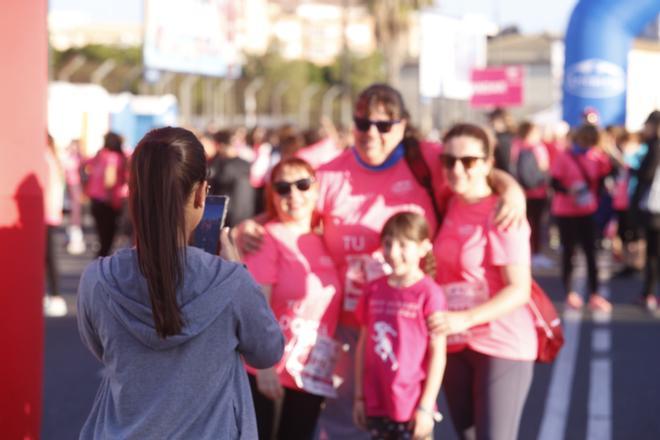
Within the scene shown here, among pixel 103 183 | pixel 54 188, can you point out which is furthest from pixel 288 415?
pixel 103 183

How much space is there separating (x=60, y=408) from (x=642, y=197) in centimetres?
678

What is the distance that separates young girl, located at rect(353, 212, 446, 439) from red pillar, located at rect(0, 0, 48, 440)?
1.22 m

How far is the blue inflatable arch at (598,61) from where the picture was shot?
17.9 metres

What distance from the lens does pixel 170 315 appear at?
3041 millimetres

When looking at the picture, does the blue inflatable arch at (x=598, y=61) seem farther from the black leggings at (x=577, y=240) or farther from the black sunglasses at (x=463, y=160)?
the black sunglasses at (x=463, y=160)

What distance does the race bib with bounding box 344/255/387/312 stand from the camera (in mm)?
5156

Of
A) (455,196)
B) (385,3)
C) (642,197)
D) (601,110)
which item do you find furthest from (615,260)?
(385,3)

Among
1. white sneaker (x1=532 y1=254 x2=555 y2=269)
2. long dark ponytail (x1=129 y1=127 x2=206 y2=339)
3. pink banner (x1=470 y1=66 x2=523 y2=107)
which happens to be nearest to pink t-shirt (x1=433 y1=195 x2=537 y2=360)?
long dark ponytail (x1=129 y1=127 x2=206 y2=339)

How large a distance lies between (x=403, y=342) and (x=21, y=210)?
144 centimetres

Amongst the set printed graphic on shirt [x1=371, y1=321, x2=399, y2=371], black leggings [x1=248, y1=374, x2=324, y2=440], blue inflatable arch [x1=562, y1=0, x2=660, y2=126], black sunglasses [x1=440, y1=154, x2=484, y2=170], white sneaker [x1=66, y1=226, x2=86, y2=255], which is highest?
blue inflatable arch [x1=562, y1=0, x2=660, y2=126]

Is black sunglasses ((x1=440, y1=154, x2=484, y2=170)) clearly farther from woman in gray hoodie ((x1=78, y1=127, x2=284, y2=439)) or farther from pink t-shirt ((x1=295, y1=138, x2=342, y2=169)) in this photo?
woman in gray hoodie ((x1=78, y1=127, x2=284, y2=439))

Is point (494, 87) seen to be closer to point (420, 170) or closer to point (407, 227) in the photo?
point (420, 170)

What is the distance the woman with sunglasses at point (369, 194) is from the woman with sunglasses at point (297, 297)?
0.30 feet

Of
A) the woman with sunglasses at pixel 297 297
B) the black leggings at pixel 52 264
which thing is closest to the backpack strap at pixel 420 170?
the woman with sunglasses at pixel 297 297
